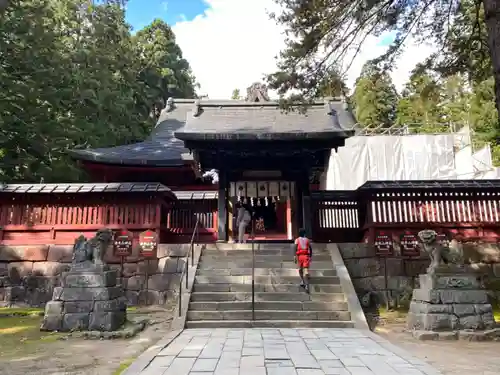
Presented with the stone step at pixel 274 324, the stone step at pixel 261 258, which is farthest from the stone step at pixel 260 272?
the stone step at pixel 274 324

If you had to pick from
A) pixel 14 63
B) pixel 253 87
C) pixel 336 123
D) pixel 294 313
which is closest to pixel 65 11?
pixel 14 63

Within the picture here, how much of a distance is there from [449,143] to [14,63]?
1004 inches

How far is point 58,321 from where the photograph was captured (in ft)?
24.1

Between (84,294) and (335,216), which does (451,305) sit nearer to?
(335,216)

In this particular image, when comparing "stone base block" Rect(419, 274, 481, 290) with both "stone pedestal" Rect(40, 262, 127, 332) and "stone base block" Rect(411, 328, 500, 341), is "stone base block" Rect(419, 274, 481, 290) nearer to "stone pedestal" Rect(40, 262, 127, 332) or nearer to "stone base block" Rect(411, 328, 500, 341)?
"stone base block" Rect(411, 328, 500, 341)

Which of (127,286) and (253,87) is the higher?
(253,87)

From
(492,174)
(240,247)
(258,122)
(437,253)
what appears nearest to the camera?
(437,253)

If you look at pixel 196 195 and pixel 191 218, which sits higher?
pixel 196 195

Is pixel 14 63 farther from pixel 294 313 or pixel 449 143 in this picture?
pixel 449 143

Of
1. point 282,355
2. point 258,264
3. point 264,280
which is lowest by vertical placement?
point 282,355

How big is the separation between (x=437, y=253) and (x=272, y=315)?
3.63m

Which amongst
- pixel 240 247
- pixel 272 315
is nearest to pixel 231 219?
pixel 240 247

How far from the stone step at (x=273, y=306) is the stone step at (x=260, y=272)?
47.1 inches

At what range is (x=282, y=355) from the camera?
17.2ft
